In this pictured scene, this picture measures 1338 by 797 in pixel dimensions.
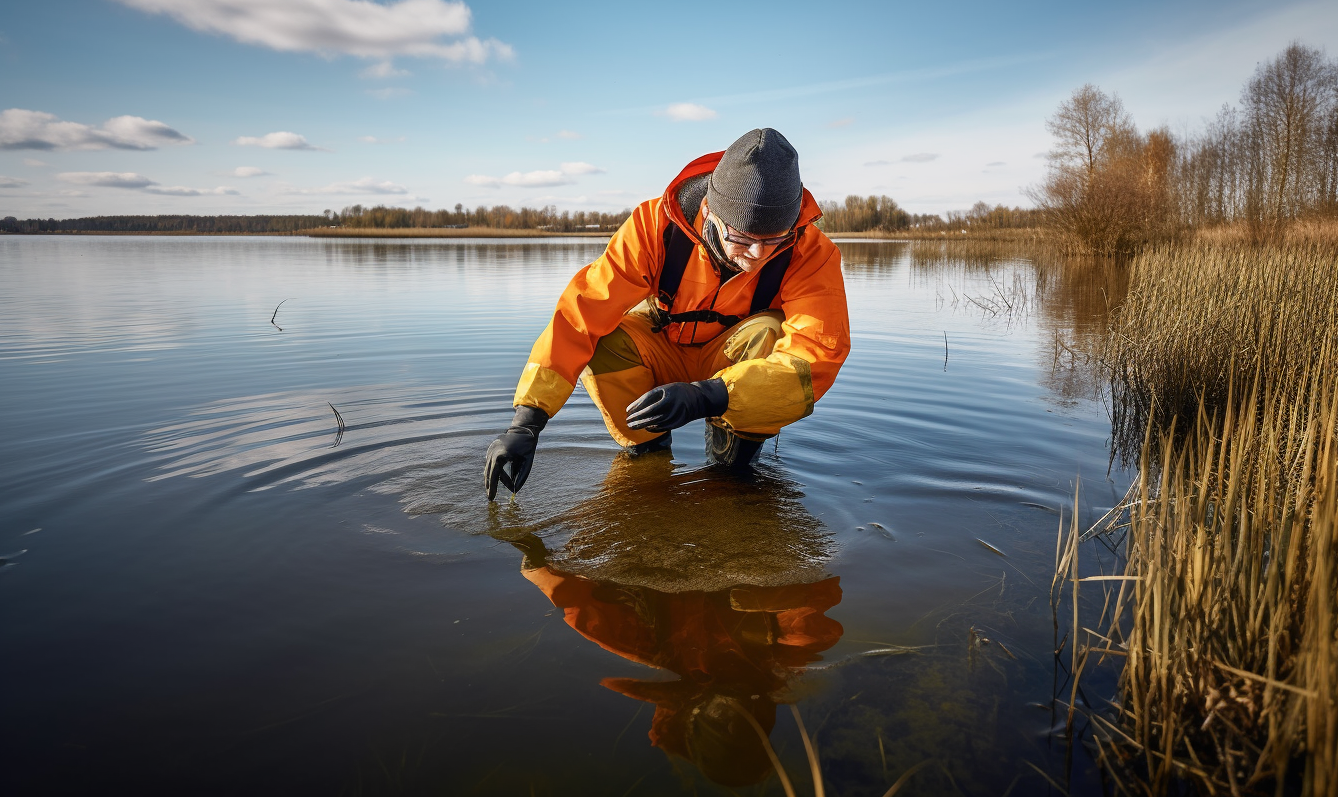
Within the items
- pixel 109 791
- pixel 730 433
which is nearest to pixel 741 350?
pixel 730 433

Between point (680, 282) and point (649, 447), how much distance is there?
103 cm

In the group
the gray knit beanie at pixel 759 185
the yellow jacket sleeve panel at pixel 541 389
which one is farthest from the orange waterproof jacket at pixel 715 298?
the gray knit beanie at pixel 759 185

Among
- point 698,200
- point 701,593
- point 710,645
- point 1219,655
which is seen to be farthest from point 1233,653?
point 698,200

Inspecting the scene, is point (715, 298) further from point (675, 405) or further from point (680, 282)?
point (675, 405)

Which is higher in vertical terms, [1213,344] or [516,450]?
[1213,344]

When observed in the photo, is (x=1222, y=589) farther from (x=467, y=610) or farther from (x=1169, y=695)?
(x=467, y=610)

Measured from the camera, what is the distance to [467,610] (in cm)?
228

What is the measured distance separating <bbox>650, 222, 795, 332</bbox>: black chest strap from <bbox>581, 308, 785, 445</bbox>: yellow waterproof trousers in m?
0.06

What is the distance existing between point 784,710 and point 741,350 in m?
2.02

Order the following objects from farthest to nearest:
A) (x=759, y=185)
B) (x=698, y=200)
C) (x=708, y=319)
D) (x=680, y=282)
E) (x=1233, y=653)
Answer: (x=708, y=319) < (x=680, y=282) < (x=698, y=200) < (x=759, y=185) < (x=1233, y=653)

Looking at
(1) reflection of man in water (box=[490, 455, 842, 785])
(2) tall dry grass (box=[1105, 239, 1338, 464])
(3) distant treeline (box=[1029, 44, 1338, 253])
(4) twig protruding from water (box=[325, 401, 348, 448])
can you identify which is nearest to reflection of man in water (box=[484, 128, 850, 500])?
(1) reflection of man in water (box=[490, 455, 842, 785])

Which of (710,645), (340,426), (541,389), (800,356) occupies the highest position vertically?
(800,356)

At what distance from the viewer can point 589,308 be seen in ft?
10.2

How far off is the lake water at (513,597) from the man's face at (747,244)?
1130 millimetres
